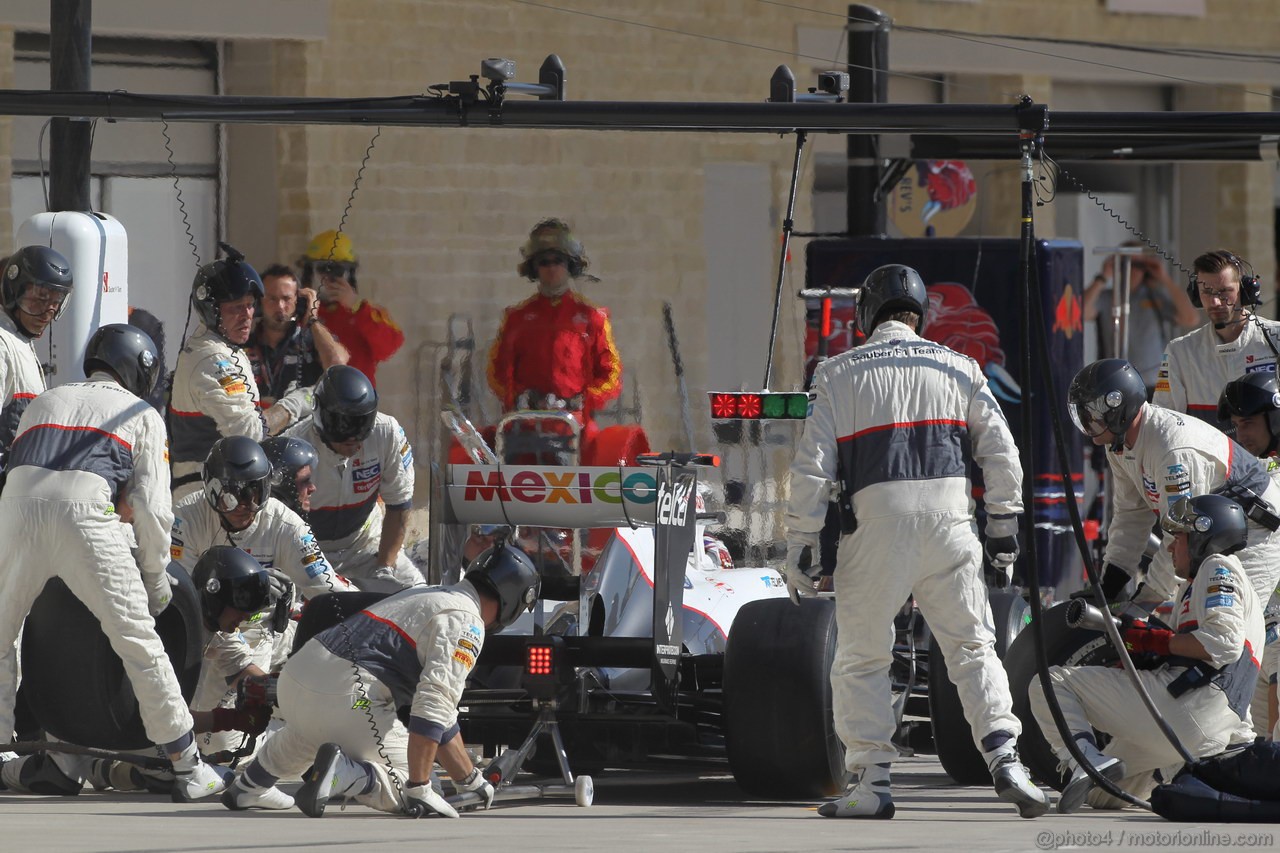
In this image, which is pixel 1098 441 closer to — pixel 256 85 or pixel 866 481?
pixel 866 481

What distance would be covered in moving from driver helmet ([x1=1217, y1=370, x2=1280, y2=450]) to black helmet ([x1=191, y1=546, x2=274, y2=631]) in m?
3.74

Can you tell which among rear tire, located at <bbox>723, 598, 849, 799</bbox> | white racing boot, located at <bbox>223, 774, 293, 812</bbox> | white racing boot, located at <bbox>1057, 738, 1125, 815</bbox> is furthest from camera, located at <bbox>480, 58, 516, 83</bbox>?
white racing boot, located at <bbox>1057, 738, 1125, 815</bbox>

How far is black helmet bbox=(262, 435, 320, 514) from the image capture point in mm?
9273

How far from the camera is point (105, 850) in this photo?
6172 mm

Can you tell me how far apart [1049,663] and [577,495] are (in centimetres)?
194

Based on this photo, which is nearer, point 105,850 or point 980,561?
point 105,850

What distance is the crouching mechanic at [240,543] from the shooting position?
338 inches

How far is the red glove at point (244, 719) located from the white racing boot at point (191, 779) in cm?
26

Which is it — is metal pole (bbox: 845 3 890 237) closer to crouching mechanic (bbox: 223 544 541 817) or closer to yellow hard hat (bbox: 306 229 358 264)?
yellow hard hat (bbox: 306 229 358 264)

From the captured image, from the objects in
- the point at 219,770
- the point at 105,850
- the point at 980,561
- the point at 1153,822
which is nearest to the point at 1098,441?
the point at 980,561

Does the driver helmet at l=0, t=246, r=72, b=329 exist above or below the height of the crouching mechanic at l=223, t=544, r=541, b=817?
above

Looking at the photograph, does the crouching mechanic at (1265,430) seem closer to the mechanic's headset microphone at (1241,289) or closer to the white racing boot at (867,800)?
the mechanic's headset microphone at (1241,289)

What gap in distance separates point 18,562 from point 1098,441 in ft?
12.8

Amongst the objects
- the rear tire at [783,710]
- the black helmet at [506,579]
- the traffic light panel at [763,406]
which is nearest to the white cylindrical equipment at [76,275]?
the black helmet at [506,579]
